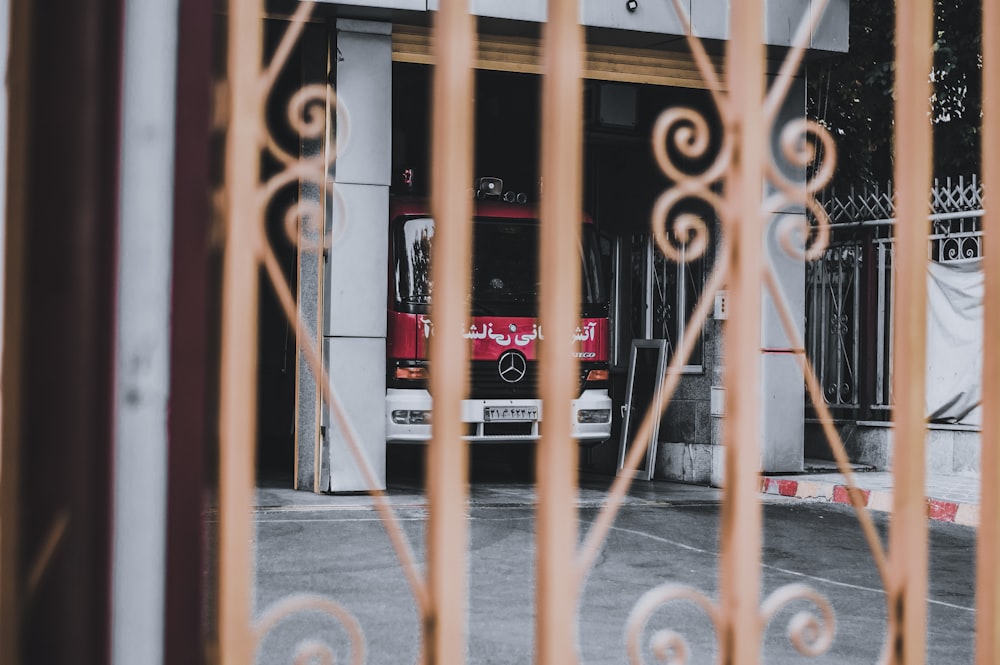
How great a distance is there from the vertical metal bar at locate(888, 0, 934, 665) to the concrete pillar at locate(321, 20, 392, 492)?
7215 mm

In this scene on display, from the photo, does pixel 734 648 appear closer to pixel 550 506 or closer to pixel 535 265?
pixel 550 506

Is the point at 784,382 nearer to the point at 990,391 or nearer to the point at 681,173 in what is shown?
the point at 990,391

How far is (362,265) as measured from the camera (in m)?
9.04

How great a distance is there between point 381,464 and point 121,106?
7.65m

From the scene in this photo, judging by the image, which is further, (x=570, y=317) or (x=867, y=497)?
(x=867, y=497)

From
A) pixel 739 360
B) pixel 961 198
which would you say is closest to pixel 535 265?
pixel 961 198

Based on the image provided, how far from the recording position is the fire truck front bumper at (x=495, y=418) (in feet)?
30.9

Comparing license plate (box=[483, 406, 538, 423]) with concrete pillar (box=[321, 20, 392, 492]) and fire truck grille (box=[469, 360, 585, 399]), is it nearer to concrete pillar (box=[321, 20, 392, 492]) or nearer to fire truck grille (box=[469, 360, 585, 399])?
fire truck grille (box=[469, 360, 585, 399])

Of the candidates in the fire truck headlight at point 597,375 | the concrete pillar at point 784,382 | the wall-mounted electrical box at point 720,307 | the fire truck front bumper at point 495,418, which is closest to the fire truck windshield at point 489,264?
the fire truck headlight at point 597,375

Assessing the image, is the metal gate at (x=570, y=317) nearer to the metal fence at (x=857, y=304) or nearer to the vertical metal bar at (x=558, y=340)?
the vertical metal bar at (x=558, y=340)

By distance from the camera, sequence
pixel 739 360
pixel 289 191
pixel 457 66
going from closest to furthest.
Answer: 1. pixel 457 66
2. pixel 739 360
3. pixel 289 191

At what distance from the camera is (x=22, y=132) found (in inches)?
59.3

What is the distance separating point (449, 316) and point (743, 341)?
45 cm

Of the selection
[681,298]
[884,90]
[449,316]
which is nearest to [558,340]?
[449,316]
